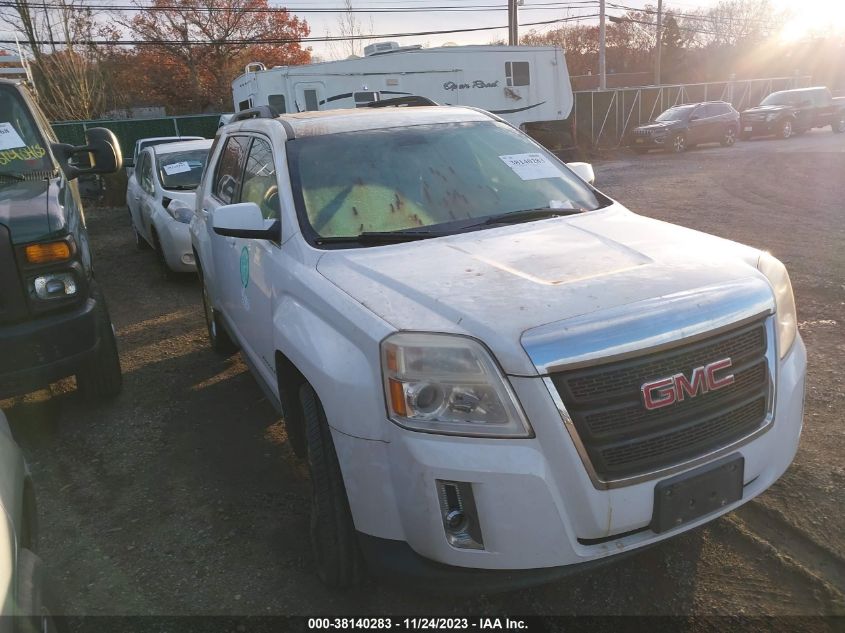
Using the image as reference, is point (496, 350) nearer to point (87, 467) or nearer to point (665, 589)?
point (665, 589)

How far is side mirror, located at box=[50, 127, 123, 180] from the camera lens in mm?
4883

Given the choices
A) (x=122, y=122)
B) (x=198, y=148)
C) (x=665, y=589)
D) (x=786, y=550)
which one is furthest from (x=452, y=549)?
(x=122, y=122)

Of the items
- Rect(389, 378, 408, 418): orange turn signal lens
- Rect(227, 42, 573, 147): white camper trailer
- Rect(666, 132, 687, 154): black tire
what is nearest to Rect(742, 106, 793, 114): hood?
Rect(666, 132, 687, 154): black tire

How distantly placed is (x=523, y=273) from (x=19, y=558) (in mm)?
1787

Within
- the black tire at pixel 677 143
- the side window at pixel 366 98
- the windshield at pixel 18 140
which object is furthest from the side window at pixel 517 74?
the windshield at pixel 18 140

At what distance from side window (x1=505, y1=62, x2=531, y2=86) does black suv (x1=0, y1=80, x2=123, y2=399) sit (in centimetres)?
1595

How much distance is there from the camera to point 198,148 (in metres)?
9.20

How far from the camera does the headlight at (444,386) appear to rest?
6.56ft

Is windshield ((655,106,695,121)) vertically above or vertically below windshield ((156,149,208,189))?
below

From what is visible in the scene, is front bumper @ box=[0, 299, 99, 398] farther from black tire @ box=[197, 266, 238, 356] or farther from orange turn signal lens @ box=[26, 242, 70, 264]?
black tire @ box=[197, 266, 238, 356]

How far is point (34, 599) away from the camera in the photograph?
1791mm

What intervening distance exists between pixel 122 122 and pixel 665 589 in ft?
71.8

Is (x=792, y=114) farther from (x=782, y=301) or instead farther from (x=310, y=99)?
(x=782, y=301)

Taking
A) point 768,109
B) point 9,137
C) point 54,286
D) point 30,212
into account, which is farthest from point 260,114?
point 768,109
